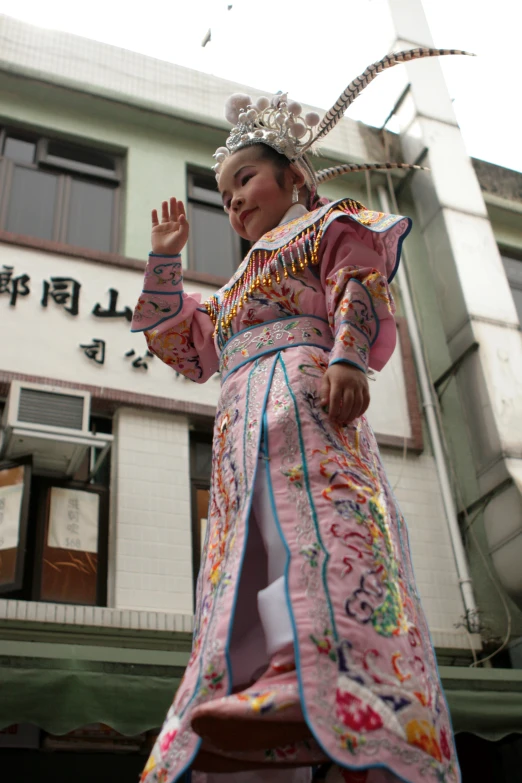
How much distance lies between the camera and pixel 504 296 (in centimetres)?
646

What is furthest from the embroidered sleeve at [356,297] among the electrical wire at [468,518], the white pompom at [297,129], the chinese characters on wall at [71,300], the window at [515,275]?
the window at [515,275]

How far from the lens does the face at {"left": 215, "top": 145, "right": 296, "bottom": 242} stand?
231 centimetres

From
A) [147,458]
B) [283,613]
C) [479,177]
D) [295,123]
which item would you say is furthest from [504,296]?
[283,613]

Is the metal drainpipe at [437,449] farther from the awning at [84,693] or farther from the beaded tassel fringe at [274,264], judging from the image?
the beaded tassel fringe at [274,264]

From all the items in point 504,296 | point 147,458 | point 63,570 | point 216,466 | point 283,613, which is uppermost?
point 504,296

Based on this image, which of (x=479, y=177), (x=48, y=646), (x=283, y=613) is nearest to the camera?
(x=283, y=613)

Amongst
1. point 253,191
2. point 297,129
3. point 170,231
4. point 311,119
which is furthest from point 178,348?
point 311,119

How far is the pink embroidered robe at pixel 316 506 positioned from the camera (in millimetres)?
1419

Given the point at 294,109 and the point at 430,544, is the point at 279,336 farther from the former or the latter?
the point at 430,544

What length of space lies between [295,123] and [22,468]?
9.53 feet

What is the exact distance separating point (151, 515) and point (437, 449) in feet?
7.62

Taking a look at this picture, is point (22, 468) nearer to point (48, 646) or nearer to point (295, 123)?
point (48, 646)

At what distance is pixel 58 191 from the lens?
630 cm

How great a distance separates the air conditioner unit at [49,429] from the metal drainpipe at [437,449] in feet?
8.14
